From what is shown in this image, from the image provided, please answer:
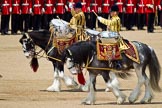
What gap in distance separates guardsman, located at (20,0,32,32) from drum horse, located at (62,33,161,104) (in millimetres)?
20029

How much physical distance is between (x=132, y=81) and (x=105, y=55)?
4452 millimetres

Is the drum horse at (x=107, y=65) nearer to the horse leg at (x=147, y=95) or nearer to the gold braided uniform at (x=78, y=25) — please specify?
the horse leg at (x=147, y=95)

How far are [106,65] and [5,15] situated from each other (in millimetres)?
20539

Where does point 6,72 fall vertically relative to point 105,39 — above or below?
below

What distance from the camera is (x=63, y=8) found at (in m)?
39.1

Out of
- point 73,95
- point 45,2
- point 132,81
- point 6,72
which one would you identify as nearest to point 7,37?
point 45,2

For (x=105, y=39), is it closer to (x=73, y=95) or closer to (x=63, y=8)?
(x=73, y=95)

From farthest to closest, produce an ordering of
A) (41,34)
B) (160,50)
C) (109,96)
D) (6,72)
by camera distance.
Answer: (160,50) < (6,72) < (41,34) < (109,96)

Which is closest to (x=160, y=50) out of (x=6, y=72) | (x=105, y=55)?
(x=6, y=72)

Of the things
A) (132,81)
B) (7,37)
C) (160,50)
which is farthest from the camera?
(7,37)

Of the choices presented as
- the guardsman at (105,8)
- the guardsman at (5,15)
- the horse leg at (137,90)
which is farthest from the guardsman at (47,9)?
the horse leg at (137,90)

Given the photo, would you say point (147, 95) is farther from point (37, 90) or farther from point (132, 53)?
point (37, 90)

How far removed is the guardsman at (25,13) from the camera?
38.5m

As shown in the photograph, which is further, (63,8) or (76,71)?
(63,8)
